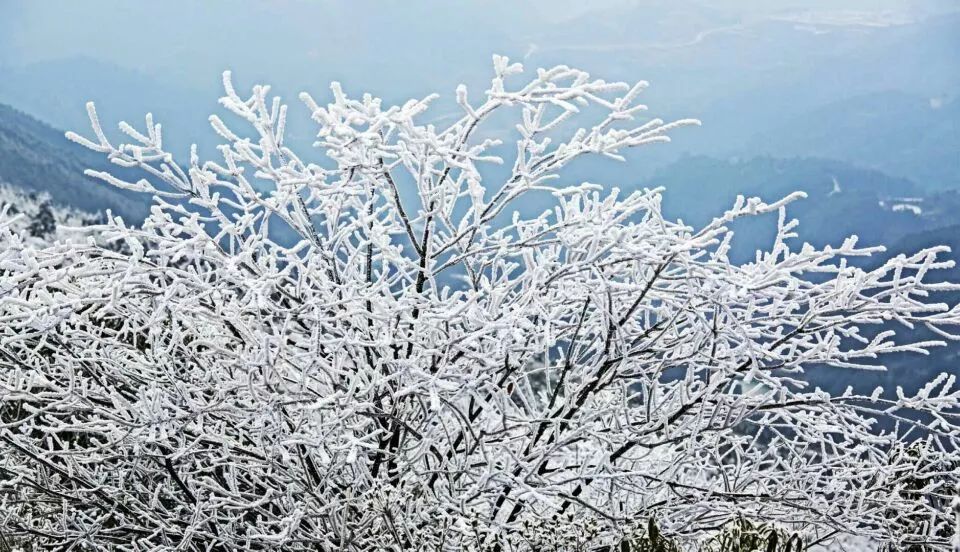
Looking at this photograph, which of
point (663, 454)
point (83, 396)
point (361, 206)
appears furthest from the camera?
point (663, 454)

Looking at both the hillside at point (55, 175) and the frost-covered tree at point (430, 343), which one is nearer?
the frost-covered tree at point (430, 343)

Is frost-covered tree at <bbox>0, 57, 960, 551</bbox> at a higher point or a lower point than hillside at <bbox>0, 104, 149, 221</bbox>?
higher

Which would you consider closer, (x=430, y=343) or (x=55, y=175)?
(x=430, y=343)

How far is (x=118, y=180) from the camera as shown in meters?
2.72

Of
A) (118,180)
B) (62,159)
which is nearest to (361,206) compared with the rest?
(118,180)

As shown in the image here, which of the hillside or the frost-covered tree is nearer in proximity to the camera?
the frost-covered tree

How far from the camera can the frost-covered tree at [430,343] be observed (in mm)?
2680

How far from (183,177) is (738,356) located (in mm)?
2157

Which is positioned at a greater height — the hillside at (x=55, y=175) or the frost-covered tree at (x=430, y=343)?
the frost-covered tree at (x=430, y=343)

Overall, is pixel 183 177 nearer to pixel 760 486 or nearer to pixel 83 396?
pixel 83 396

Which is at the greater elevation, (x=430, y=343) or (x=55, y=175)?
(x=430, y=343)

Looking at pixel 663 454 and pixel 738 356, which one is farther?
pixel 663 454

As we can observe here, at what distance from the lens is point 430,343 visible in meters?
2.86

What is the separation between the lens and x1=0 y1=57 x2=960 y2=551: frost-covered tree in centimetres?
268
